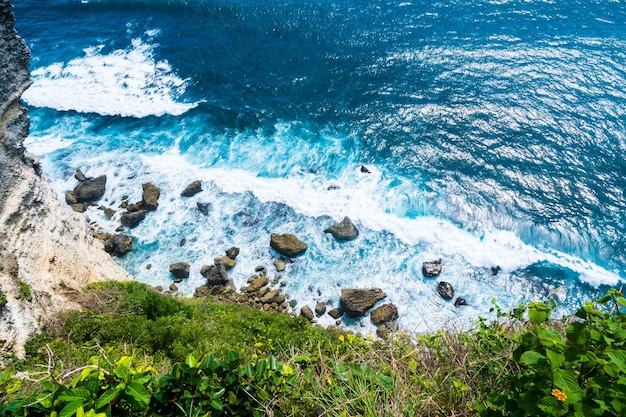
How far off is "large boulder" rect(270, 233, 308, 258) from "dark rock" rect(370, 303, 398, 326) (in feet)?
16.6

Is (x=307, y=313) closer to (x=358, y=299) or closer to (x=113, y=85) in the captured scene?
(x=358, y=299)

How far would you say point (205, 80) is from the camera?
3375 centimetres

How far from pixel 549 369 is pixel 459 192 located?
21158 mm

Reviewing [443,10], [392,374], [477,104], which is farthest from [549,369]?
[443,10]

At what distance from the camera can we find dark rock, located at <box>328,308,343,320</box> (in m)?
19.8

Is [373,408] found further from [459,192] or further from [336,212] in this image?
[459,192]

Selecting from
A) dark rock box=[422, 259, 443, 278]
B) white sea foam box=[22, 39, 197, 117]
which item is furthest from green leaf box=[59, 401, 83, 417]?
white sea foam box=[22, 39, 197, 117]

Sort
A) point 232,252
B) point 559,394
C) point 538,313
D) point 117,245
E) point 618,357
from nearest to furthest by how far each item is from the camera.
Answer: point 559,394, point 618,357, point 538,313, point 117,245, point 232,252

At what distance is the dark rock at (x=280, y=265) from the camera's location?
21.8 m

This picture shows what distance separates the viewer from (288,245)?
881 inches

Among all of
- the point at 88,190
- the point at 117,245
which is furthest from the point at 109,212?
the point at 117,245

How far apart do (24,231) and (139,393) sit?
1229 cm

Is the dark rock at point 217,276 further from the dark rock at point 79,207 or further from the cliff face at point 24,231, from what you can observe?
the dark rock at point 79,207

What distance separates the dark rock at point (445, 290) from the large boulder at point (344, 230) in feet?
16.7
